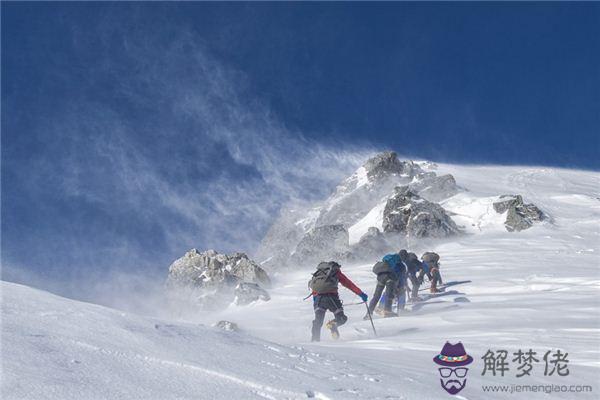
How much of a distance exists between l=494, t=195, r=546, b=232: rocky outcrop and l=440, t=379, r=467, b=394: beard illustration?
30.9 m

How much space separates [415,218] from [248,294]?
14.4m

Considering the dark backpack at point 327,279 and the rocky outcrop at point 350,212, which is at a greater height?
the rocky outcrop at point 350,212

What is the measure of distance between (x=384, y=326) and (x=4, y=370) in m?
10.2

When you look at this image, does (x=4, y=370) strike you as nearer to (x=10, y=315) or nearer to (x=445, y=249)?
(x=10, y=315)

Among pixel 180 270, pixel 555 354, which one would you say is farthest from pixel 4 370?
pixel 180 270

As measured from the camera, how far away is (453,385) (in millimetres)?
7059

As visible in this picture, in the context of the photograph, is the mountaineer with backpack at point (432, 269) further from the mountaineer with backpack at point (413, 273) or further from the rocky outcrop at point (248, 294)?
the rocky outcrop at point (248, 294)

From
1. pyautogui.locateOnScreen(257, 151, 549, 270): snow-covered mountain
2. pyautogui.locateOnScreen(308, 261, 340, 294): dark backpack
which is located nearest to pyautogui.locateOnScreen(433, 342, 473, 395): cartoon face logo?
pyautogui.locateOnScreen(308, 261, 340, 294): dark backpack

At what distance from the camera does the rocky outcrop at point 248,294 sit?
26984mm

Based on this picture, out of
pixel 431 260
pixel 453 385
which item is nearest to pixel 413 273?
pixel 431 260

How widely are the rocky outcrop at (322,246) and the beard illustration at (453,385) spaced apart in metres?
29.1

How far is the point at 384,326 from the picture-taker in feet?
47.0

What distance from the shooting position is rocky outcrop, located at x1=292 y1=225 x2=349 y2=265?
123 feet

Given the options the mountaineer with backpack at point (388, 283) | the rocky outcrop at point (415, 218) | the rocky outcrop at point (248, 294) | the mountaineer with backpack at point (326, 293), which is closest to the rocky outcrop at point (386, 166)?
the rocky outcrop at point (415, 218)
